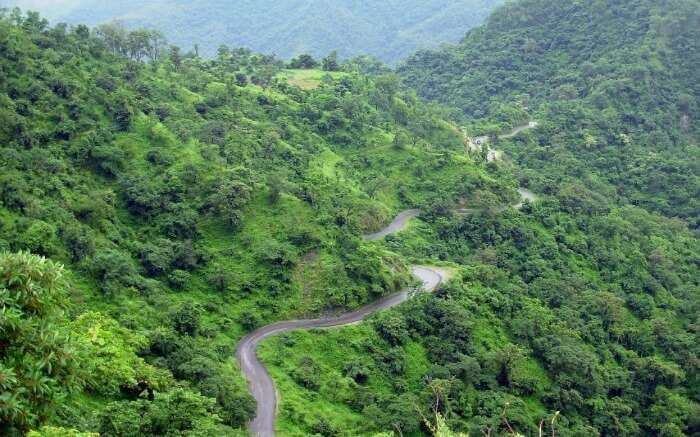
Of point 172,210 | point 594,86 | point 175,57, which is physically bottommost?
point 172,210

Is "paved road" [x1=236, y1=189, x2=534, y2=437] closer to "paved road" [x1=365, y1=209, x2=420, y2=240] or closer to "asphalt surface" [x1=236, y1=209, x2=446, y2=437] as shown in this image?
"asphalt surface" [x1=236, y1=209, x2=446, y2=437]

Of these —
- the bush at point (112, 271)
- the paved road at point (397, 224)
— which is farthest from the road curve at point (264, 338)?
the bush at point (112, 271)

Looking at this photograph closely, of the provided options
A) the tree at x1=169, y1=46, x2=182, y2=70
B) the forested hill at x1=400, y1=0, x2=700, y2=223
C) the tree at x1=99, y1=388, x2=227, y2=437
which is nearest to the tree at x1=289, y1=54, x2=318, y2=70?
the tree at x1=169, y1=46, x2=182, y2=70

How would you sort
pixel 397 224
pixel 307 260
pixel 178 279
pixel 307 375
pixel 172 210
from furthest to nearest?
pixel 397 224 < pixel 172 210 < pixel 307 260 < pixel 178 279 < pixel 307 375

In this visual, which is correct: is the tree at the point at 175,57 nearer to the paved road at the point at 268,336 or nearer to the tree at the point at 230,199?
the tree at the point at 230,199

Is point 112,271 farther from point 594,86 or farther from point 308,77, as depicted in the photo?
point 594,86

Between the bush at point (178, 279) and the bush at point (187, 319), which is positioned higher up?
the bush at point (178, 279)

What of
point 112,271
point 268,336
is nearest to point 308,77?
point 268,336

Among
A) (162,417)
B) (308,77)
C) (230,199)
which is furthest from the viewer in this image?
(308,77)
